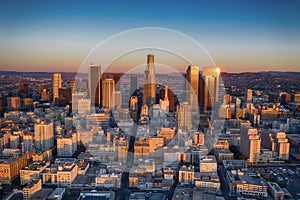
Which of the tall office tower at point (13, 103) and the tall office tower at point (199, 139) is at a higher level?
the tall office tower at point (13, 103)

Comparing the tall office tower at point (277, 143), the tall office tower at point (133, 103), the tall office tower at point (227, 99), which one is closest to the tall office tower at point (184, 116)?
the tall office tower at point (133, 103)

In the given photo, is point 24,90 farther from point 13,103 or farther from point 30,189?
point 30,189

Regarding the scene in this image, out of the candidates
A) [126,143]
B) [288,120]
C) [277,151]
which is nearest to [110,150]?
[126,143]

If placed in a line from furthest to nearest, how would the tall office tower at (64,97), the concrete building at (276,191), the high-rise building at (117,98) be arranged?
the tall office tower at (64,97)
the high-rise building at (117,98)
the concrete building at (276,191)

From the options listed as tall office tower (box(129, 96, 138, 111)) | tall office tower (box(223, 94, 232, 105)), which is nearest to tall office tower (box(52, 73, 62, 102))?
tall office tower (box(129, 96, 138, 111))

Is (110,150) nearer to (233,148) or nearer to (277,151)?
(233,148)

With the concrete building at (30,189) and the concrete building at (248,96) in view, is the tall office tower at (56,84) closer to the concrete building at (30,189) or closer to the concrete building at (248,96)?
the concrete building at (248,96)
